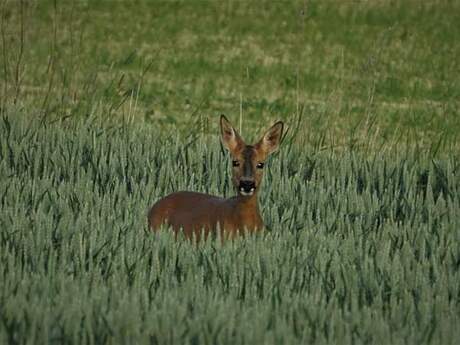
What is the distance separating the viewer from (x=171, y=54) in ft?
67.0

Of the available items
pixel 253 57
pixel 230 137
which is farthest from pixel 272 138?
pixel 253 57

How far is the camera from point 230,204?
8359 millimetres

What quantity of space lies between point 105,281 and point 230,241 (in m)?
0.88

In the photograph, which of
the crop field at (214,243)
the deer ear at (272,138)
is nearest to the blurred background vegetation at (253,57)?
the crop field at (214,243)

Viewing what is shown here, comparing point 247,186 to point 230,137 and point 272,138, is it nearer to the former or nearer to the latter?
point 230,137

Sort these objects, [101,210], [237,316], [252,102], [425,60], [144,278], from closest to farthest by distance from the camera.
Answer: [237,316]
[144,278]
[101,210]
[252,102]
[425,60]

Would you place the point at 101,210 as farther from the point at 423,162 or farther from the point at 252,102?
the point at 252,102

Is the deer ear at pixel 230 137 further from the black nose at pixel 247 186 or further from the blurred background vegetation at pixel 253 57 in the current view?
the blurred background vegetation at pixel 253 57

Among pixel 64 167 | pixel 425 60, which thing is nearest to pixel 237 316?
pixel 64 167

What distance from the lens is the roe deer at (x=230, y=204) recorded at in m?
8.12

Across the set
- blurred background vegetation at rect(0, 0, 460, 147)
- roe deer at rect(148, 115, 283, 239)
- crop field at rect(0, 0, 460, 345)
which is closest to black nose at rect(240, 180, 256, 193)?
roe deer at rect(148, 115, 283, 239)

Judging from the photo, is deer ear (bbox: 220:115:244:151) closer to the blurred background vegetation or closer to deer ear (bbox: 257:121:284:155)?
deer ear (bbox: 257:121:284:155)

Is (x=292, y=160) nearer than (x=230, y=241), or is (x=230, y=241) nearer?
(x=230, y=241)

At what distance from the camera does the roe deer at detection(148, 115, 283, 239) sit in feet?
26.7
